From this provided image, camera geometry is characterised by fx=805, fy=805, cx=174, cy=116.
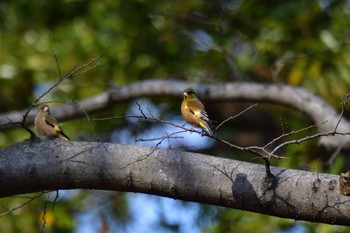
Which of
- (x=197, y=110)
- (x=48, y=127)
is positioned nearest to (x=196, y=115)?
(x=197, y=110)

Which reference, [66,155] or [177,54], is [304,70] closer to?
[177,54]

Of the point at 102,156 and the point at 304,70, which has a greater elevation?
the point at 304,70

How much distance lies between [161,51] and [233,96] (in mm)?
1628

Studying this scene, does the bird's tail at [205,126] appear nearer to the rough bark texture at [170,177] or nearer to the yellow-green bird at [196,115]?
the yellow-green bird at [196,115]

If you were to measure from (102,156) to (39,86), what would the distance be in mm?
5391

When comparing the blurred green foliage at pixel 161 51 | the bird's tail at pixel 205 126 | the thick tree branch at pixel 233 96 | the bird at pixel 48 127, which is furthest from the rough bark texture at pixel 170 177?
the blurred green foliage at pixel 161 51

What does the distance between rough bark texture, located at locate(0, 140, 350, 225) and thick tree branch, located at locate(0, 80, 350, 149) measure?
278cm

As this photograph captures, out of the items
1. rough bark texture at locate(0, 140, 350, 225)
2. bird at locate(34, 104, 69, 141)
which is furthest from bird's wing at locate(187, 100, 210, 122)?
rough bark texture at locate(0, 140, 350, 225)

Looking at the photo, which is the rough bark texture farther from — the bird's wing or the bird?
the bird

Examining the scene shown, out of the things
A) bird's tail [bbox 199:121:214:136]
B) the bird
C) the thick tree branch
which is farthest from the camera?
the thick tree branch

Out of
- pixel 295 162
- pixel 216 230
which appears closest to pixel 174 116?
pixel 216 230

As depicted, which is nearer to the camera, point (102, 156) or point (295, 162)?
point (102, 156)

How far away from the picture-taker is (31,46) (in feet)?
29.5

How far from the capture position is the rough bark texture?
12.3 ft
